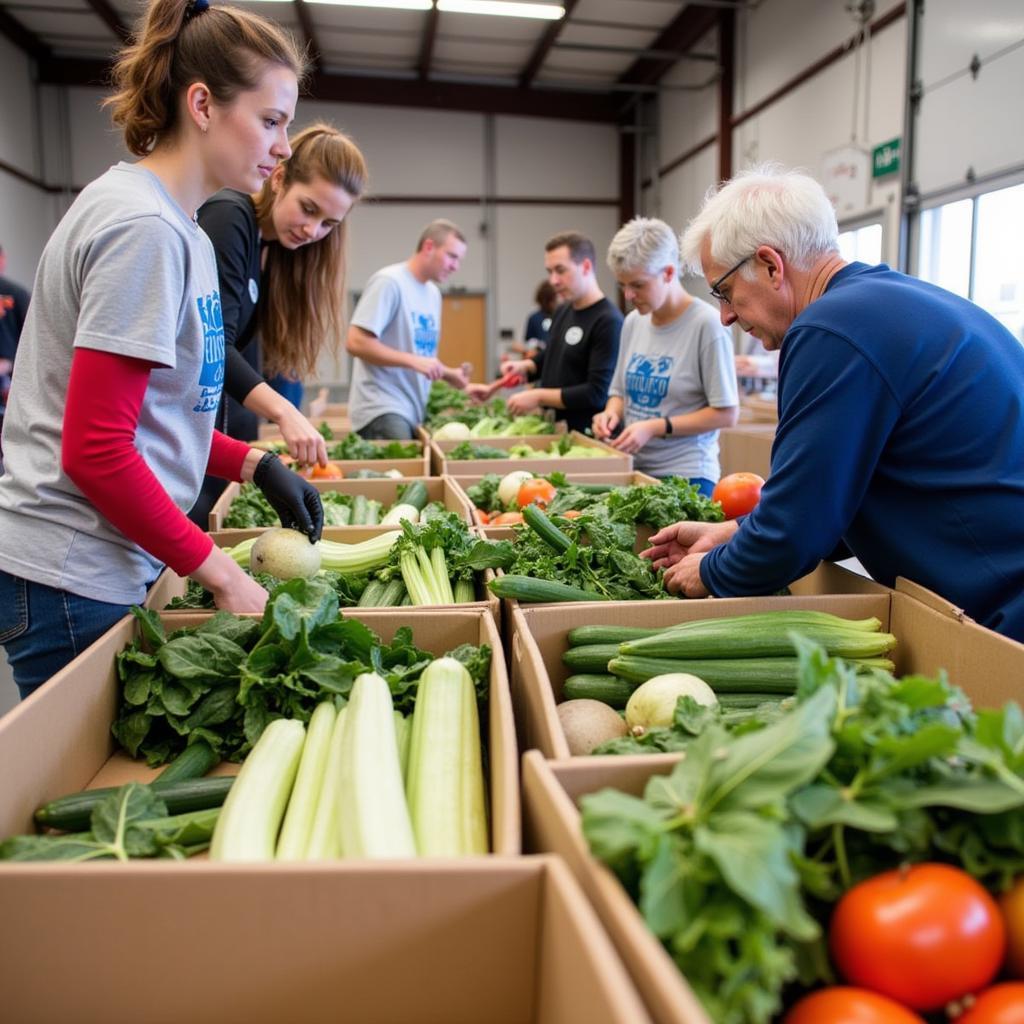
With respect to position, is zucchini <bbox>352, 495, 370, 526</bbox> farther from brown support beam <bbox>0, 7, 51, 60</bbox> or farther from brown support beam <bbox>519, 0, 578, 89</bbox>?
brown support beam <bbox>0, 7, 51, 60</bbox>

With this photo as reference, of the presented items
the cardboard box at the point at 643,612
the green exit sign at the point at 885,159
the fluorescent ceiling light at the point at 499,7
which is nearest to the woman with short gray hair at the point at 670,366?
the cardboard box at the point at 643,612

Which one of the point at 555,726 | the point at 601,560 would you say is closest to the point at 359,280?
the point at 601,560

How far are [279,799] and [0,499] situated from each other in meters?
0.82

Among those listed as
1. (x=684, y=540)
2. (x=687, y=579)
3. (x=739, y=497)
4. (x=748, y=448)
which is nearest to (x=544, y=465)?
(x=739, y=497)

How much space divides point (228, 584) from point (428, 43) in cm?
1188

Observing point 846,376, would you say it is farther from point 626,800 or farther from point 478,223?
point 478,223

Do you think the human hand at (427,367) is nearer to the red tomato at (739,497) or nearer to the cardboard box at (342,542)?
the cardboard box at (342,542)

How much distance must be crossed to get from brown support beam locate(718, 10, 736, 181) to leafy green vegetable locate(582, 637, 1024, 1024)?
10611mm

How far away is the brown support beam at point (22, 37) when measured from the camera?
11.3 m

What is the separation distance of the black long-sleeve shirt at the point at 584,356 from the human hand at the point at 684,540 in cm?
262

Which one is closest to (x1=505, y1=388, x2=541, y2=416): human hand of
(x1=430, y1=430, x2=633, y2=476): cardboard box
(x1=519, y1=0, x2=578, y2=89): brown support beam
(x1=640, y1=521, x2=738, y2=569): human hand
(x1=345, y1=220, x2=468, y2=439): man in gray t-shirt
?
(x1=345, y1=220, x2=468, y2=439): man in gray t-shirt

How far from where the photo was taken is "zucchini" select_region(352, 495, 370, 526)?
306 centimetres

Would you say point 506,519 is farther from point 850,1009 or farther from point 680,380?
point 850,1009

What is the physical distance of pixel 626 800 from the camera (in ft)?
3.05
